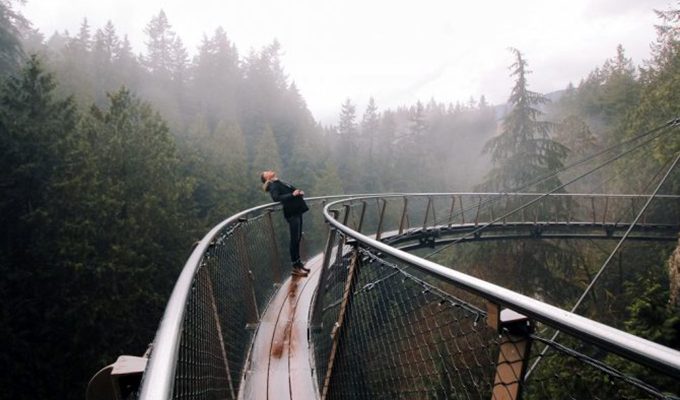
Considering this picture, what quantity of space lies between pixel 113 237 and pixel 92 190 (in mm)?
2561

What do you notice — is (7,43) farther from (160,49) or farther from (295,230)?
(160,49)

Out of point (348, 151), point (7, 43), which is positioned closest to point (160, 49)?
point (348, 151)

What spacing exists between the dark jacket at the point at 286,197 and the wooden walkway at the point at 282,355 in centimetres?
124

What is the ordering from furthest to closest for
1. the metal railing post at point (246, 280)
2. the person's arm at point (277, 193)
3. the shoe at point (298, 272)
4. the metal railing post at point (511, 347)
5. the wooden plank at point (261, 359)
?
the shoe at point (298, 272), the person's arm at point (277, 193), the metal railing post at point (246, 280), the wooden plank at point (261, 359), the metal railing post at point (511, 347)

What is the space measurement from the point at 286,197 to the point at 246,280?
6.08 ft

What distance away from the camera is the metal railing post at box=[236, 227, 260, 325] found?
426cm

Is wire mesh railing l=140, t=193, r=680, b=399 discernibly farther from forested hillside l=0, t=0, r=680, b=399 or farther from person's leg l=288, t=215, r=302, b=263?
forested hillside l=0, t=0, r=680, b=399

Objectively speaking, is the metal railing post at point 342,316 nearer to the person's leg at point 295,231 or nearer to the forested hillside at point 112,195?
the person's leg at point 295,231

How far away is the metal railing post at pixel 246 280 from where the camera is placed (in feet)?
14.0

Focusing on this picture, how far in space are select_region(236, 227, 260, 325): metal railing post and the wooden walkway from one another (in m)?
0.14

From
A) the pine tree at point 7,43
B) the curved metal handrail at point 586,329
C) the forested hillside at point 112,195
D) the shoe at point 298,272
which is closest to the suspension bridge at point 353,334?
the curved metal handrail at point 586,329

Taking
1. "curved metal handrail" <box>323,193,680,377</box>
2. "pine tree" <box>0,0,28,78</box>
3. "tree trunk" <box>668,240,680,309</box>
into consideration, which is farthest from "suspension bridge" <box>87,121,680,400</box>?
"pine tree" <box>0,0,28,78</box>

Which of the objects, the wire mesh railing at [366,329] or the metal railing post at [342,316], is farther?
the metal railing post at [342,316]

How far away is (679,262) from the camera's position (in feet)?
32.1
